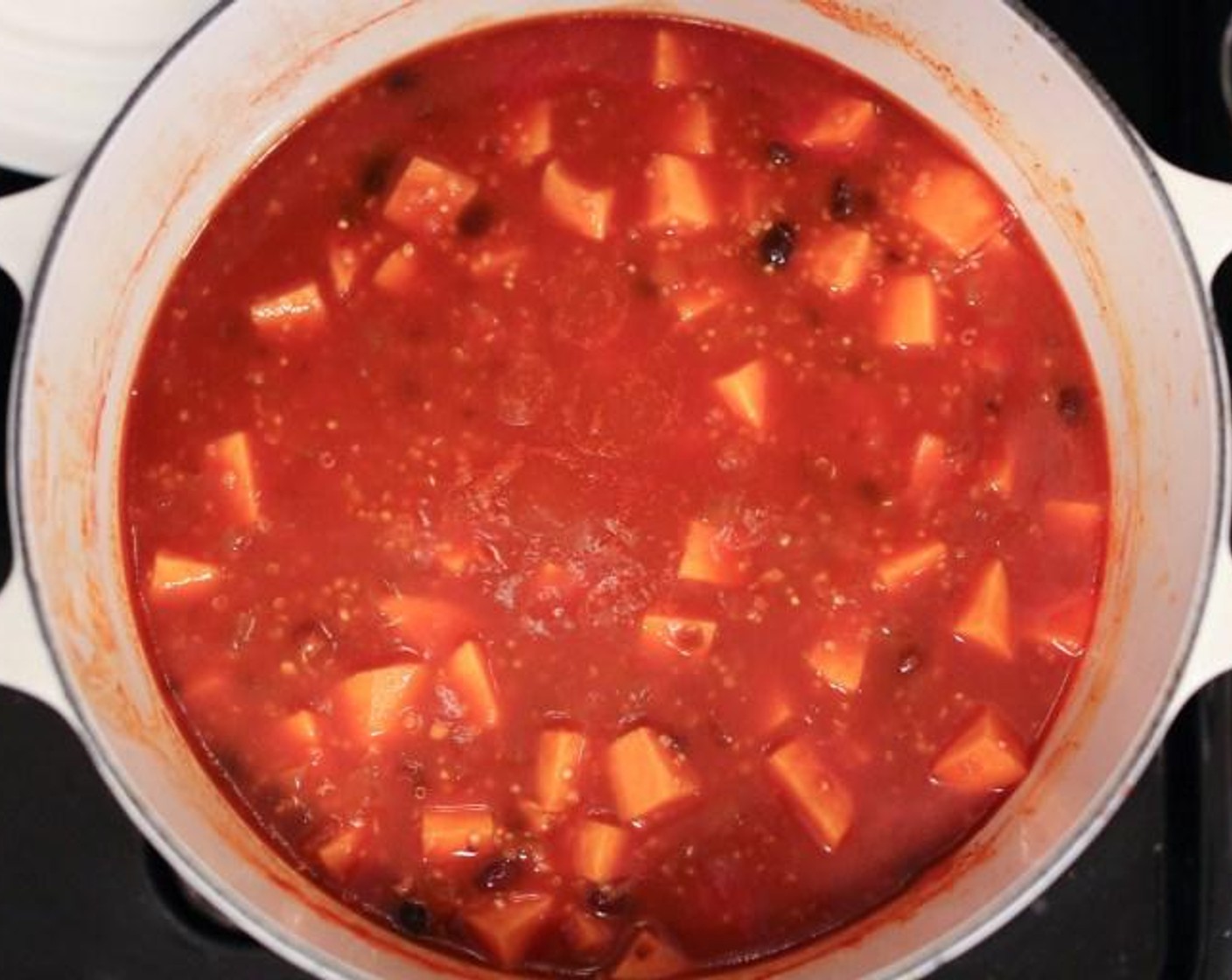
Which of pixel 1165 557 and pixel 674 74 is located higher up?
pixel 674 74

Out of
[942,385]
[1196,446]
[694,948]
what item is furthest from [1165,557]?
[694,948]

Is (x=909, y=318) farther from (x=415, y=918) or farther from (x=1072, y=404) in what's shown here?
(x=415, y=918)

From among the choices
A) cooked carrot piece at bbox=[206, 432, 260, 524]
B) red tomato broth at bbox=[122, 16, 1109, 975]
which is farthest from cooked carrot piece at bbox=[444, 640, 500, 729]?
cooked carrot piece at bbox=[206, 432, 260, 524]

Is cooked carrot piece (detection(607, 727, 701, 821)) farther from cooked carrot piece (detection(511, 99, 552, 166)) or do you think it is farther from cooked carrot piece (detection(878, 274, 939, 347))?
cooked carrot piece (detection(511, 99, 552, 166))

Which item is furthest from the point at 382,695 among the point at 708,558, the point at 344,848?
the point at 708,558

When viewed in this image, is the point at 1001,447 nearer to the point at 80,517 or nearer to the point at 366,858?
the point at 366,858

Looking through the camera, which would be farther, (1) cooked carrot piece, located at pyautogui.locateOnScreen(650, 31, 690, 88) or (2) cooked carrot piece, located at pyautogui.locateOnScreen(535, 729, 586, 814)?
(1) cooked carrot piece, located at pyautogui.locateOnScreen(650, 31, 690, 88)

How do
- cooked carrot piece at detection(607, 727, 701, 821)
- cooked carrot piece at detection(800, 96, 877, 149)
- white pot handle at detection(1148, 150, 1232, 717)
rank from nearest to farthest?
white pot handle at detection(1148, 150, 1232, 717), cooked carrot piece at detection(607, 727, 701, 821), cooked carrot piece at detection(800, 96, 877, 149)
